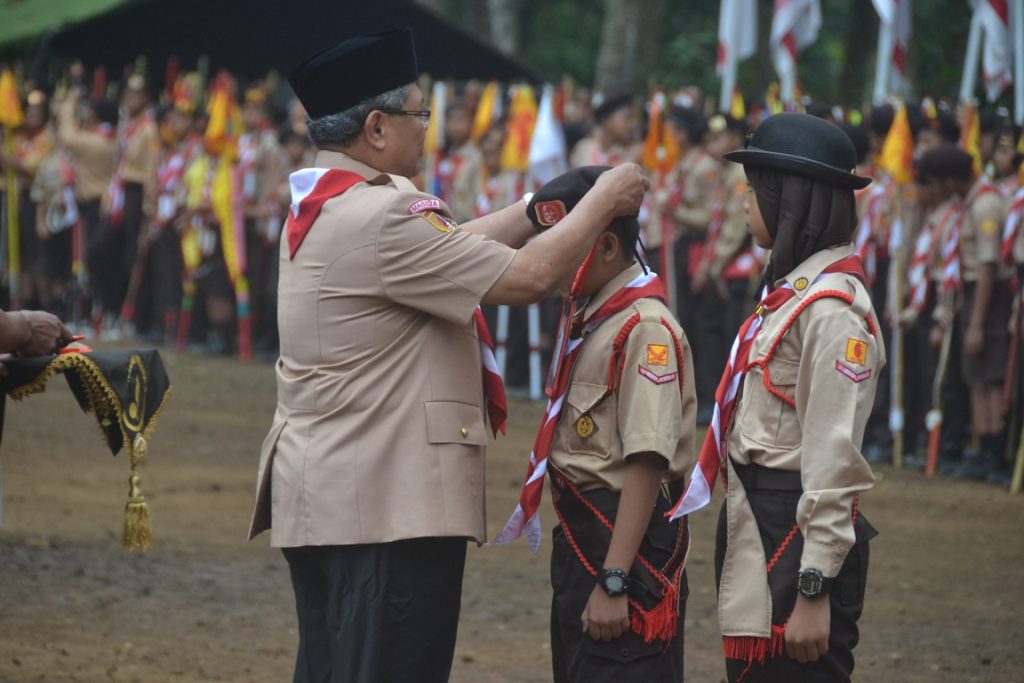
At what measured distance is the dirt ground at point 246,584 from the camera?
6547mm

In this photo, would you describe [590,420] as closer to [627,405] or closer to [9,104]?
[627,405]

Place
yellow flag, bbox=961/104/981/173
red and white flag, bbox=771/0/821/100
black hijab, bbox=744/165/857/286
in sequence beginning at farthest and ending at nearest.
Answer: red and white flag, bbox=771/0/821/100
yellow flag, bbox=961/104/981/173
black hijab, bbox=744/165/857/286

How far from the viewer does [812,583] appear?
3.70 m

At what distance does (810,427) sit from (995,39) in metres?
10.7

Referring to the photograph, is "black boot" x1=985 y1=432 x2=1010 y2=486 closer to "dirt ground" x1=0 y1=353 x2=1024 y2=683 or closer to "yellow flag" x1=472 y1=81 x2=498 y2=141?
"dirt ground" x1=0 y1=353 x2=1024 y2=683

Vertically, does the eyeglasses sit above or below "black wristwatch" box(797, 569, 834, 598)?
above

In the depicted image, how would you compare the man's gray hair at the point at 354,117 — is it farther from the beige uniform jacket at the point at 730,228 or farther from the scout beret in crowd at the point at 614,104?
the scout beret in crowd at the point at 614,104

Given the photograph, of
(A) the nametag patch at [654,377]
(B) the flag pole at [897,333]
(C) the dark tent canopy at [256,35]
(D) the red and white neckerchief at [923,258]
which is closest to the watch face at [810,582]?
(A) the nametag patch at [654,377]

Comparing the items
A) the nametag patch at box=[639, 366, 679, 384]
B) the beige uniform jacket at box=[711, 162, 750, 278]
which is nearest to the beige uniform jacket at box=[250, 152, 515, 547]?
the nametag patch at box=[639, 366, 679, 384]

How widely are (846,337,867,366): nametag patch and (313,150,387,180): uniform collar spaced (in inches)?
48.8

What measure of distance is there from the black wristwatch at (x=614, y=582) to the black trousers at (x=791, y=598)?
0.34 meters

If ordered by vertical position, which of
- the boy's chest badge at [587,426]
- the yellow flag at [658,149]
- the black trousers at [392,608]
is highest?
the yellow flag at [658,149]

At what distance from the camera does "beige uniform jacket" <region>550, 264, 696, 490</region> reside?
4.05m

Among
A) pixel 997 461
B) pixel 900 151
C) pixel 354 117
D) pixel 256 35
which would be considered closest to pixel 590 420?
pixel 354 117
